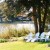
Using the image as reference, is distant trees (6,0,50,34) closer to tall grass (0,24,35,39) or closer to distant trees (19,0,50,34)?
distant trees (19,0,50,34)

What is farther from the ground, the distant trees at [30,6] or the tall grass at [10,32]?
the distant trees at [30,6]

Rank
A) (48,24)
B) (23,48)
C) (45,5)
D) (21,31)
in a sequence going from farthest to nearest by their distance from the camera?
(48,24) → (21,31) → (45,5) → (23,48)

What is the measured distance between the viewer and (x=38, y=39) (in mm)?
13586

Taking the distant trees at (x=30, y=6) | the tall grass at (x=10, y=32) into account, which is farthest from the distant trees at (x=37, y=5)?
the tall grass at (x=10, y=32)

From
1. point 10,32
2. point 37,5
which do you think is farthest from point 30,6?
point 10,32

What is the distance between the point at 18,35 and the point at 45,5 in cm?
327

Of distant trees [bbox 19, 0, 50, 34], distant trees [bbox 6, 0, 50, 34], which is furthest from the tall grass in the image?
distant trees [bbox 19, 0, 50, 34]

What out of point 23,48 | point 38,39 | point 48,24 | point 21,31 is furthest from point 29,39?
point 48,24

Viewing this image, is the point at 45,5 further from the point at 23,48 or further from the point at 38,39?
the point at 23,48

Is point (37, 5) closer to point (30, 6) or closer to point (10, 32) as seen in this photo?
point (30, 6)

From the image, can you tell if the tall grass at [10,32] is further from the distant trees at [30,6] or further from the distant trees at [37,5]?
the distant trees at [37,5]

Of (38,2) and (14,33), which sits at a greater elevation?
(38,2)

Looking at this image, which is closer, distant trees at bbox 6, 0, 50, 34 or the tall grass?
distant trees at bbox 6, 0, 50, 34

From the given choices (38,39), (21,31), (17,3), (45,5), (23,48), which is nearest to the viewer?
(23,48)
